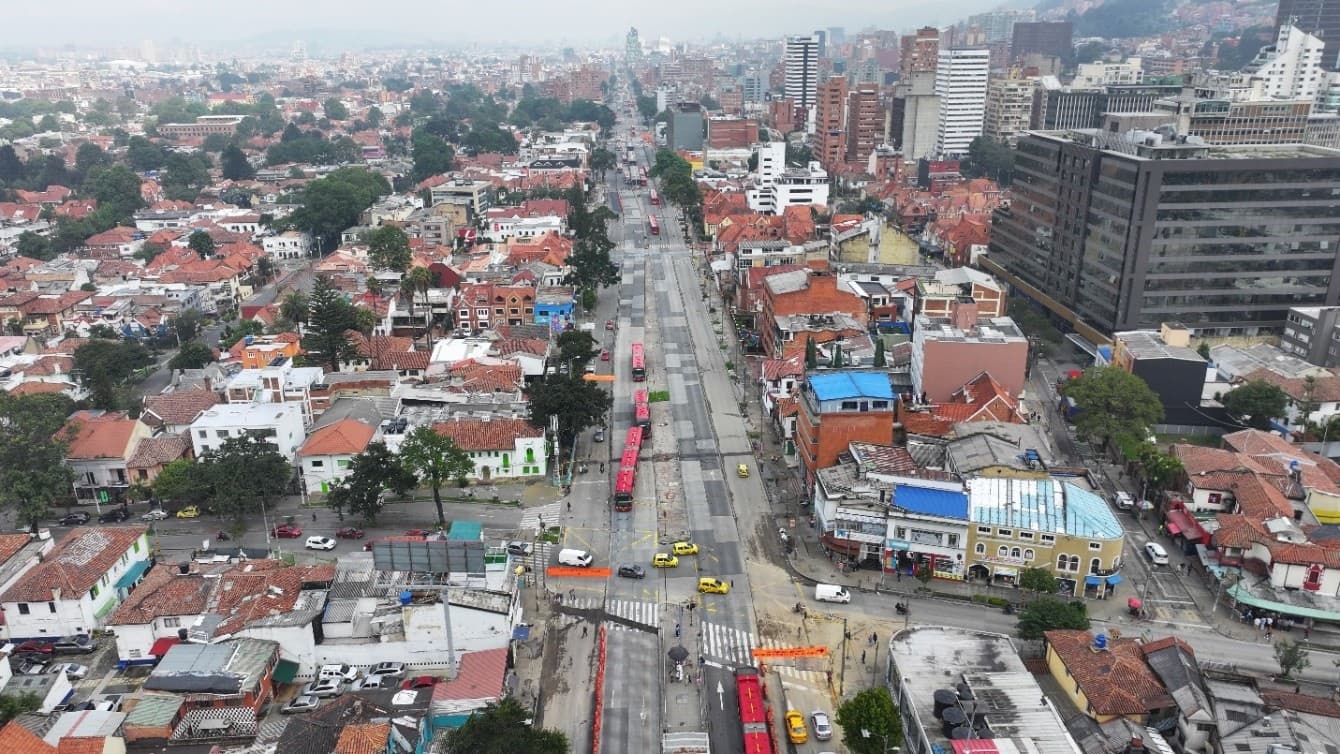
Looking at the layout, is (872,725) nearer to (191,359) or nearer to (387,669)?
(387,669)

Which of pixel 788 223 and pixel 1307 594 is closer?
pixel 1307 594

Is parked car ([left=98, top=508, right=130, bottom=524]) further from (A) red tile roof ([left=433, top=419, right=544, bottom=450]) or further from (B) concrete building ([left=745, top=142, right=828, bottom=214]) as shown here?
(B) concrete building ([left=745, top=142, right=828, bottom=214])

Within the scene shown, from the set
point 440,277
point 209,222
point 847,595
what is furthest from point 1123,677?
point 209,222

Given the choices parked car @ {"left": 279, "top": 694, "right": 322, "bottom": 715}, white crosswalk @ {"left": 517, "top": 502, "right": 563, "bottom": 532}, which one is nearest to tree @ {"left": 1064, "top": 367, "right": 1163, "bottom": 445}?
white crosswalk @ {"left": 517, "top": 502, "right": 563, "bottom": 532}

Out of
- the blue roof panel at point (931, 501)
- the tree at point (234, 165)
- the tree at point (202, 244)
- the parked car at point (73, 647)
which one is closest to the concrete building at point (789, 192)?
the tree at point (202, 244)

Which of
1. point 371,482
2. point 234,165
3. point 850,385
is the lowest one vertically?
point 371,482

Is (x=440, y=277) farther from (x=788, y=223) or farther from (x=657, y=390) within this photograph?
(x=788, y=223)

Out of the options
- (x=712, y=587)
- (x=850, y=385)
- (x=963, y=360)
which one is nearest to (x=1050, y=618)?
(x=712, y=587)
